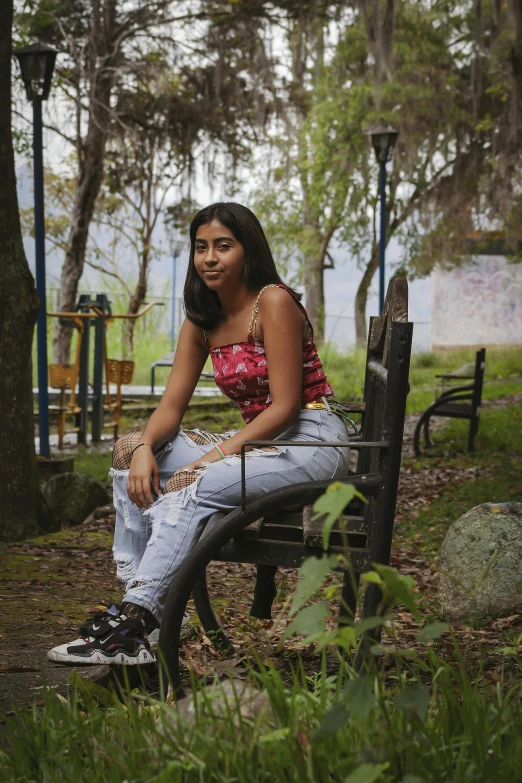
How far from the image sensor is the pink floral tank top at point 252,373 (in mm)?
3426

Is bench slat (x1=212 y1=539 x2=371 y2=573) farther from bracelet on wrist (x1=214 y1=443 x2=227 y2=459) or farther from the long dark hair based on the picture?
the long dark hair

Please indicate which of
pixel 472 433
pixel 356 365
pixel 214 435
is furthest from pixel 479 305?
pixel 214 435

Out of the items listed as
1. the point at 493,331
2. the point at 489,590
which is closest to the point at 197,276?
the point at 489,590

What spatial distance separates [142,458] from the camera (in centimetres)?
328

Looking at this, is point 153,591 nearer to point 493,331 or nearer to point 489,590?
point 489,590

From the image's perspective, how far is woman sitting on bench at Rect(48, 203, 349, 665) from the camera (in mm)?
3041

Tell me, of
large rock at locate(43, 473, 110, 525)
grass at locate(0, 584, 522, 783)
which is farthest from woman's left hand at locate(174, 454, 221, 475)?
large rock at locate(43, 473, 110, 525)

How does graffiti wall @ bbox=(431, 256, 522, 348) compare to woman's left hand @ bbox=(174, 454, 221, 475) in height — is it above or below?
above

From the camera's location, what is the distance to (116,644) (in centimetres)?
302

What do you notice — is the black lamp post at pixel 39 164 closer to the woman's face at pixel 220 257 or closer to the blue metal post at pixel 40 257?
the blue metal post at pixel 40 257

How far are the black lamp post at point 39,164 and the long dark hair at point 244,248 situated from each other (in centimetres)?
584

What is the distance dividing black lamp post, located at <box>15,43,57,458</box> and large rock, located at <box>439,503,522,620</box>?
5169mm

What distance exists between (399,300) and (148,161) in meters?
16.7

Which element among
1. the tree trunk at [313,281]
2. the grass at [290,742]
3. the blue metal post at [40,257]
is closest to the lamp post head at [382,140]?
the blue metal post at [40,257]
